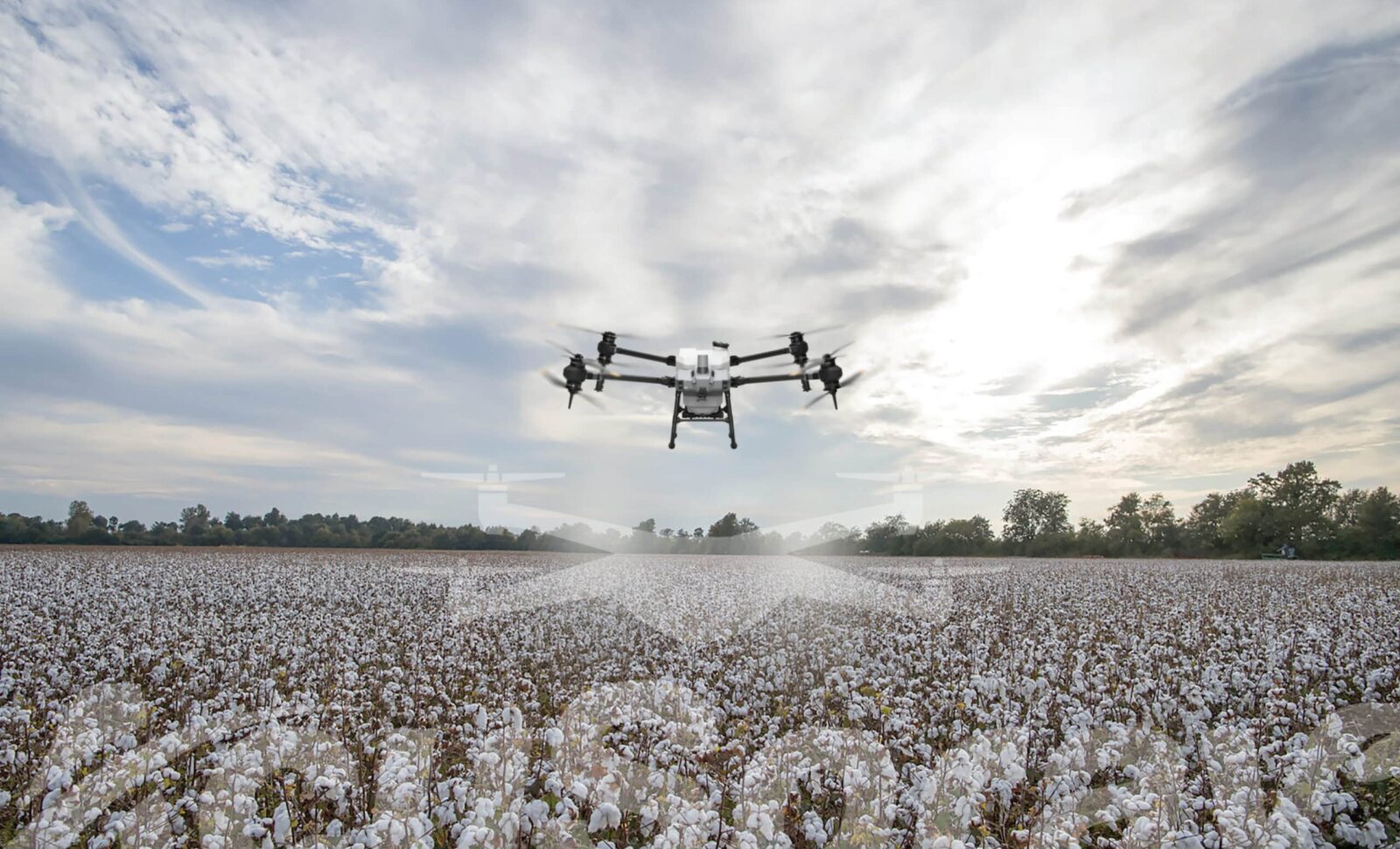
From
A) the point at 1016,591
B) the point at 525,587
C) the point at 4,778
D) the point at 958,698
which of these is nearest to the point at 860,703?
the point at 958,698

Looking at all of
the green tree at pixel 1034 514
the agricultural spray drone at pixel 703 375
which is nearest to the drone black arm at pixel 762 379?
the agricultural spray drone at pixel 703 375

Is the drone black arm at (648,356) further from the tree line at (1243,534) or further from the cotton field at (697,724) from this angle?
the tree line at (1243,534)

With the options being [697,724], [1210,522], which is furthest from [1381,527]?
[697,724]

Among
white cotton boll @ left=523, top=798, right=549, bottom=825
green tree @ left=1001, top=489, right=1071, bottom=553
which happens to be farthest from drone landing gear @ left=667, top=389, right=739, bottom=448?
green tree @ left=1001, top=489, right=1071, bottom=553

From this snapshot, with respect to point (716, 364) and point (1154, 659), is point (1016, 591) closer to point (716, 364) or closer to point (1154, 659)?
point (1154, 659)

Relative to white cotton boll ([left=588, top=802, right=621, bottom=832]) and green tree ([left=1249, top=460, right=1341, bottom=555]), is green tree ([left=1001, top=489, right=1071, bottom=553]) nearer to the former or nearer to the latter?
green tree ([left=1249, top=460, right=1341, bottom=555])
